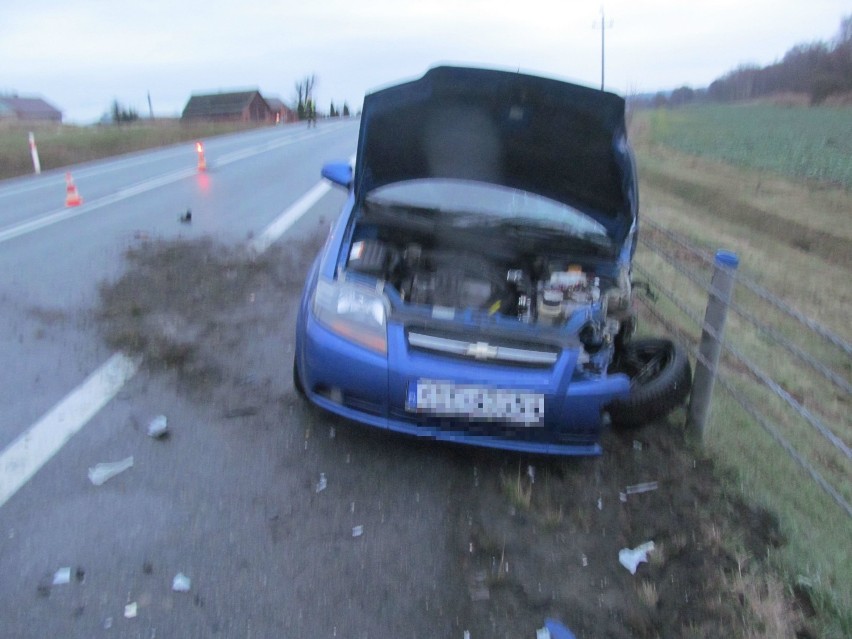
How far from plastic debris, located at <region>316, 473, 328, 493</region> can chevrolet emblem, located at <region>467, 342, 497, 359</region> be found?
92 cm

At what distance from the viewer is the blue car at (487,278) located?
10.8 ft

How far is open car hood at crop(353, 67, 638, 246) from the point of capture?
12.6ft

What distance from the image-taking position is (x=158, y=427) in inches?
147

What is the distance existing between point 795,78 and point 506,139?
64851 millimetres

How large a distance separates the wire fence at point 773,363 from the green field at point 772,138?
13.7 meters

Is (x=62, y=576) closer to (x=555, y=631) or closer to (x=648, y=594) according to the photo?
(x=555, y=631)

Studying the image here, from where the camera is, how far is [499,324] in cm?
347

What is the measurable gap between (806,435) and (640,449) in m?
2.15

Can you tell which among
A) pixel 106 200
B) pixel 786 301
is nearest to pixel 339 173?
pixel 786 301

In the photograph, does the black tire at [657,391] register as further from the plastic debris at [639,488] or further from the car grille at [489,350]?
the car grille at [489,350]

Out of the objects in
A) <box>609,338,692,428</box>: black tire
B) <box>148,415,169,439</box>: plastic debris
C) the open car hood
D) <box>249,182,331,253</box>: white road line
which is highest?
the open car hood

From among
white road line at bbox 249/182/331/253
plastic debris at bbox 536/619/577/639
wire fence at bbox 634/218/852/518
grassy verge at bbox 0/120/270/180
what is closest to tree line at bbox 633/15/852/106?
grassy verge at bbox 0/120/270/180

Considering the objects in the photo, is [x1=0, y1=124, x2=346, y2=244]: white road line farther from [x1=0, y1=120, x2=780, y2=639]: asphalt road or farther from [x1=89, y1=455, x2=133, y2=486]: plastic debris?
[x1=89, y1=455, x2=133, y2=486]: plastic debris

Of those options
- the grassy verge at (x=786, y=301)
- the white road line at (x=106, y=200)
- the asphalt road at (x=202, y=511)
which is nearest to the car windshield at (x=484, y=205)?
the grassy verge at (x=786, y=301)
